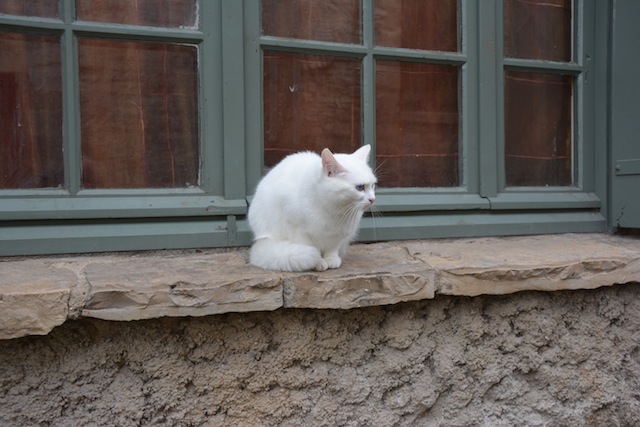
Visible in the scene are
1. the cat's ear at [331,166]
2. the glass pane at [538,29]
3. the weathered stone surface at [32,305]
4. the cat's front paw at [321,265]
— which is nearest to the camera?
the weathered stone surface at [32,305]

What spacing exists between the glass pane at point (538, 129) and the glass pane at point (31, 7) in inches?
75.5

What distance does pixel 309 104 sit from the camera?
221 cm

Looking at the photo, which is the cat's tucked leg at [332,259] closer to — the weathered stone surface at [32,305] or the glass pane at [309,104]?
the glass pane at [309,104]

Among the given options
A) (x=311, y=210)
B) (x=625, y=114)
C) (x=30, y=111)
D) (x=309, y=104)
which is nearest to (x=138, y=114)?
(x=30, y=111)

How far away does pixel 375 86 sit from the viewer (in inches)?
89.7

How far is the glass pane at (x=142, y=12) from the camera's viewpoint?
1939mm

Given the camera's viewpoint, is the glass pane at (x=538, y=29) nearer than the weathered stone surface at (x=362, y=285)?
No

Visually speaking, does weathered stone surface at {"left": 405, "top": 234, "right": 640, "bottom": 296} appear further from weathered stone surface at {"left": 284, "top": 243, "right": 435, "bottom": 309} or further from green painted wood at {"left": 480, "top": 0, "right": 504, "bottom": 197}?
green painted wood at {"left": 480, "top": 0, "right": 504, "bottom": 197}

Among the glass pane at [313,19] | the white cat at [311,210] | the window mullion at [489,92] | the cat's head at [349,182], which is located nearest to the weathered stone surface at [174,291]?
the white cat at [311,210]

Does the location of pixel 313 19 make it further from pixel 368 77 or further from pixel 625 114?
pixel 625 114

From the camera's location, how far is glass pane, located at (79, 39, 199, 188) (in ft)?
6.41

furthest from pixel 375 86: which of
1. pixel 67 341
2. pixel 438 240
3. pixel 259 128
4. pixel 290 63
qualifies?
pixel 67 341

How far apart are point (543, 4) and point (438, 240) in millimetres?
1254

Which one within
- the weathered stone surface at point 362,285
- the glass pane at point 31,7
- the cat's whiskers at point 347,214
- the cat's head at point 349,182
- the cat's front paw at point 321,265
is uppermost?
the glass pane at point 31,7
